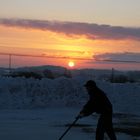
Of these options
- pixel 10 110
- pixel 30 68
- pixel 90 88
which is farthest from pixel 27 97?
pixel 90 88

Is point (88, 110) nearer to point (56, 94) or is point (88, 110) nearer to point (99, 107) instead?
point (99, 107)

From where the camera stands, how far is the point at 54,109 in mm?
26609

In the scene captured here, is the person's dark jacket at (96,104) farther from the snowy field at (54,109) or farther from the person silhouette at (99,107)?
the snowy field at (54,109)

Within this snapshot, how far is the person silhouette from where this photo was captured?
14.4 metres

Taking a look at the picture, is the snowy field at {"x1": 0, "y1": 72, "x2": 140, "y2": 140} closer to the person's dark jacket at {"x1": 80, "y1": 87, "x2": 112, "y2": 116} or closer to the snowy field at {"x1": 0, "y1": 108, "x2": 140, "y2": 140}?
the snowy field at {"x1": 0, "y1": 108, "x2": 140, "y2": 140}

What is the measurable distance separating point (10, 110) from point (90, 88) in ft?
38.0

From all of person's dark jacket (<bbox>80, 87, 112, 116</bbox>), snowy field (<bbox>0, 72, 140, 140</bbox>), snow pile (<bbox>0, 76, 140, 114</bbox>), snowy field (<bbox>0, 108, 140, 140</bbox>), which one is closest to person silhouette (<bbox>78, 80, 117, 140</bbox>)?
person's dark jacket (<bbox>80, 87, 112, 116</bbox>)

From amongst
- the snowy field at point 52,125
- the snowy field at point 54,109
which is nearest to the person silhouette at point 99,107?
the snowy field at point 52,125

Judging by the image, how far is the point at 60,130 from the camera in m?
18.9

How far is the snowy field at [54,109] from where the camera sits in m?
18.4

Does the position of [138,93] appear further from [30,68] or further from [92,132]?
[92,132]

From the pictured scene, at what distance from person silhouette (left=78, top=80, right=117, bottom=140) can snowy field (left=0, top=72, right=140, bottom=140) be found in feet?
8.92

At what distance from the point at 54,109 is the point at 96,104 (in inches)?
485

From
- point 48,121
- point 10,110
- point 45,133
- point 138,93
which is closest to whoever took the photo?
point 45,133
